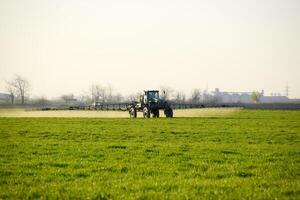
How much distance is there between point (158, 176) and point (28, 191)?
3.32 meters

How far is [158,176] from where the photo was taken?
35.6ft

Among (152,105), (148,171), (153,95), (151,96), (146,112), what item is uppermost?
(153,95)

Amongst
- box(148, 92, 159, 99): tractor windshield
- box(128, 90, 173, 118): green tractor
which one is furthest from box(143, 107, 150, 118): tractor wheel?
box(148, 92, 159, 99): tractor windshield

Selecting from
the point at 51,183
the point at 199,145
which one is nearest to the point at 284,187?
the point at 51,183

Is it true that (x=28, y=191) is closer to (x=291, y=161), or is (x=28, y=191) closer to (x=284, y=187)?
(x=284, y=187)

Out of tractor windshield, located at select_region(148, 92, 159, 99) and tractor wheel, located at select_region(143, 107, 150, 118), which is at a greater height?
tractor windshield, located at select_region(148, 92, 159, 99)

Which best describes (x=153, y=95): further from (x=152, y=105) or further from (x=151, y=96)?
(x=152, y=105)

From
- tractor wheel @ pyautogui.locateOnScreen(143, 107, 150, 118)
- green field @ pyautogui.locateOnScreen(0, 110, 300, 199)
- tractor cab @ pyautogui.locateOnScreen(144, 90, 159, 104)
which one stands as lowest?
green field @ pyautogui.locateOnScreen(0, 110, 300, 199)

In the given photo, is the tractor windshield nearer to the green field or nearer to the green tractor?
the green tractor

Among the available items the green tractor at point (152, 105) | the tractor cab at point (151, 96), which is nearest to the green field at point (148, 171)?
the green tractor at point (152, 105)

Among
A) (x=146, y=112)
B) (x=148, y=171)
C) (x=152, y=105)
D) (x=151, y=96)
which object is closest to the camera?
(x=148, y=171)

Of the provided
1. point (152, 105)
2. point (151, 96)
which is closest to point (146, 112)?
point (152, 105)

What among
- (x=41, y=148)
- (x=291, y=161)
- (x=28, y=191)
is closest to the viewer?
(x=28, y=191)

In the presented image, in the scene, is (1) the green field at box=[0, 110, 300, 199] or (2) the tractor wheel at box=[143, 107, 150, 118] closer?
(1) the green field at box=[0, 110, 300, 199]
